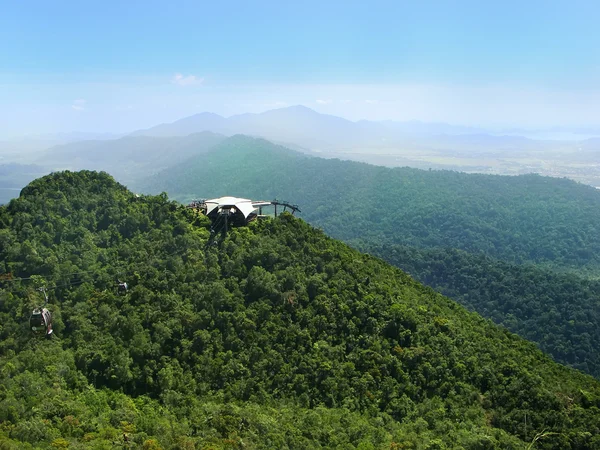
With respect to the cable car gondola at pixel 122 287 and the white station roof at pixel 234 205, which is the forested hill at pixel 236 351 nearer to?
the cable car gondola at pixel 122 287

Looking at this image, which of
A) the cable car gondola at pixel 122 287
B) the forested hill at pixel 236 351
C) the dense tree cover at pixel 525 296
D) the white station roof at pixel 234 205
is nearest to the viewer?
the forested hill at pixel 236 351

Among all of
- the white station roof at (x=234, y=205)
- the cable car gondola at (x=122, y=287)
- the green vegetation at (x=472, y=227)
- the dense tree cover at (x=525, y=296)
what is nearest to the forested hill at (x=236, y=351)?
the cable car gondola at (x=122, y=287)

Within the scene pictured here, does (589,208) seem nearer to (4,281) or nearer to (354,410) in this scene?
(354,410)

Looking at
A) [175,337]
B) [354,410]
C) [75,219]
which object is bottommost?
[354,410]

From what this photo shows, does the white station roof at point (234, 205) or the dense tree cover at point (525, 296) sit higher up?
the white station roof at point (234, 205)

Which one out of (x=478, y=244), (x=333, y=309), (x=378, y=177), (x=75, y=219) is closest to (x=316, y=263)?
(x=333, y=309)

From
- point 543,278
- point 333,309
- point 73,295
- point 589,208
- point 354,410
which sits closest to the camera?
point 354,410

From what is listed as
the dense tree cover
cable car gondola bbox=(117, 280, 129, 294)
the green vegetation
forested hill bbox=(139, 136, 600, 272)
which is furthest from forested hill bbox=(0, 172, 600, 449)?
forested hill bbox=(139, 136, 600, 272)

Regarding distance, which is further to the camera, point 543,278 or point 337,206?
point 337,206
